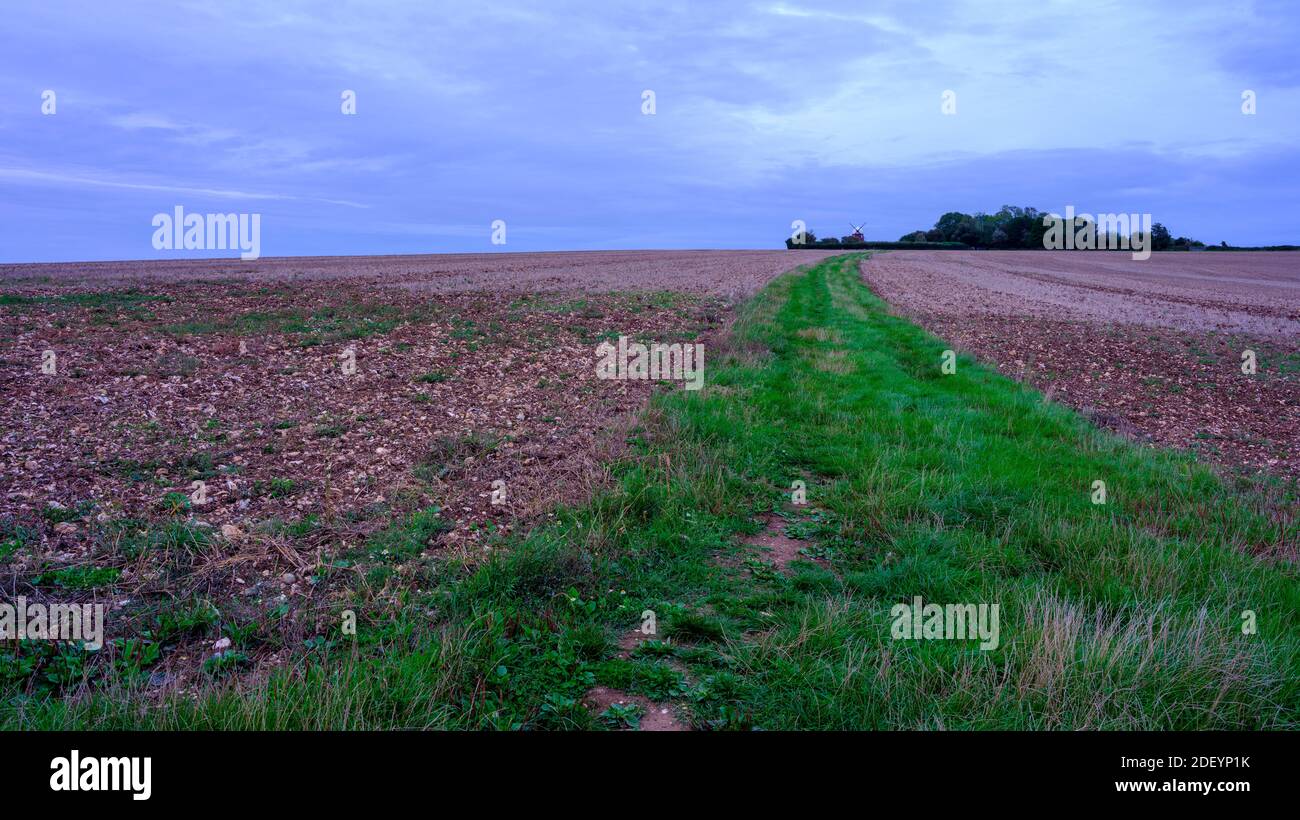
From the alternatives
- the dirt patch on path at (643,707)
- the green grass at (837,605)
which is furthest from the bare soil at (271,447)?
the green grass at (837,605)

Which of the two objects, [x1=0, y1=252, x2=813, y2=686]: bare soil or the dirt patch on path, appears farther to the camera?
[x1=0, y1=252, x2=813, y2=686]: bare soil

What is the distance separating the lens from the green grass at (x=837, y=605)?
3.78 m

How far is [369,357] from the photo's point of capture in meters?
13.8

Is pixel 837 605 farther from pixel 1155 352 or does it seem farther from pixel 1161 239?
pixel 1161 239

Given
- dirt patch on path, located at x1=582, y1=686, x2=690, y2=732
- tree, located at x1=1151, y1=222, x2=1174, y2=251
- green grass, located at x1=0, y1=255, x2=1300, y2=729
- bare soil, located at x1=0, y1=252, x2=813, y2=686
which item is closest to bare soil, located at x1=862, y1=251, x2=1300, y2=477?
green grass, located at x1=0, y1=255, x2=1300, y2=729

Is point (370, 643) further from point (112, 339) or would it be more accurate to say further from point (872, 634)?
point (112, 339)

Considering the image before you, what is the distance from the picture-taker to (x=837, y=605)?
16.2 ft

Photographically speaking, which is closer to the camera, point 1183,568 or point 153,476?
point 1183,568

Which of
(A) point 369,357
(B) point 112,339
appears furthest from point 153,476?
(B) point 112,339

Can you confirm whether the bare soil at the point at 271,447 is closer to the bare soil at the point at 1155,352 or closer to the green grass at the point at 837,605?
the green grass at the point at 837,605

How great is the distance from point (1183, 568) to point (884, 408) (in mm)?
5666

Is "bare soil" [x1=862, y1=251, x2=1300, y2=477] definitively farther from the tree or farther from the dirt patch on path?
the tree

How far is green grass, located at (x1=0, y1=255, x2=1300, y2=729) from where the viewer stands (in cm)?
378

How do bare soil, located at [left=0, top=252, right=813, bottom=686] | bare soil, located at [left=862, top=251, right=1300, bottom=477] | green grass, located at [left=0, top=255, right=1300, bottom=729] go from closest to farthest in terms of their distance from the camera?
green grass, located at [left=0, top=255, right=1300, bottom=729]
bare soil, located at [left=0, top=252, right=813, bottom=686]
bare soil, located at [left=862, top=251, right=1300, bottom=477]
